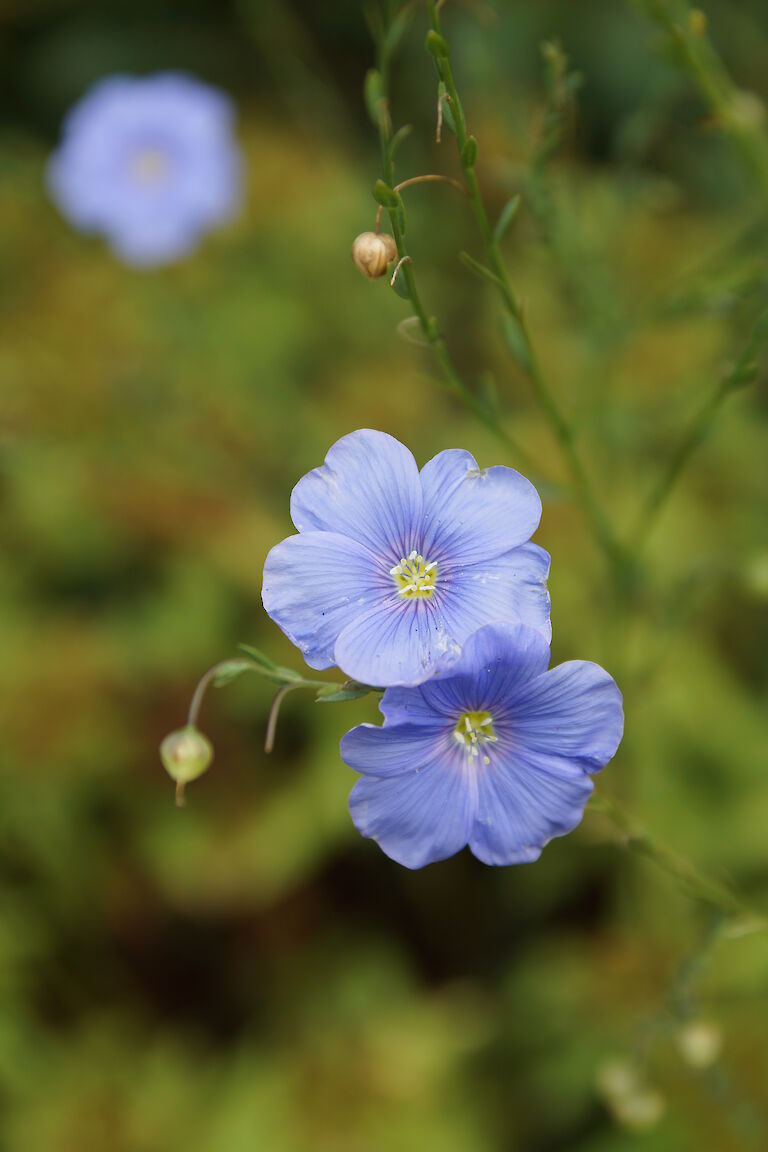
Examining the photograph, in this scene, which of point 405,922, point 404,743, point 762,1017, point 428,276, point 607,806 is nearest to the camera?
point 404,743

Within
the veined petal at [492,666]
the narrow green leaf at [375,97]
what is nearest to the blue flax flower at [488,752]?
the veined petal at [492,666]

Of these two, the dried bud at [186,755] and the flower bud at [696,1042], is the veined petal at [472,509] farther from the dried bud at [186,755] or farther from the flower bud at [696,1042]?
the flower bud at [696,1042]

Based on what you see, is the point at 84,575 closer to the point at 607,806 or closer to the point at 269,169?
the point at 269,169

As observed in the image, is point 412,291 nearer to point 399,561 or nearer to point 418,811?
Result: point 399,561

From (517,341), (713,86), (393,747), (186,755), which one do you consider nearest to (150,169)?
(713,86)

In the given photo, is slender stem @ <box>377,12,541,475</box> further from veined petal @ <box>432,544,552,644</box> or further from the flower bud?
the flower bud

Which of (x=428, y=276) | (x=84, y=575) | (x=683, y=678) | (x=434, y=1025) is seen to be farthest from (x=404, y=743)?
(x=428, y=276)

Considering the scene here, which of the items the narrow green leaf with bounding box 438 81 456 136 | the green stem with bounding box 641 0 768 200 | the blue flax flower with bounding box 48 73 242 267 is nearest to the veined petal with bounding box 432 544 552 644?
the narrow green leaf with bounding box 438 81 456 136
